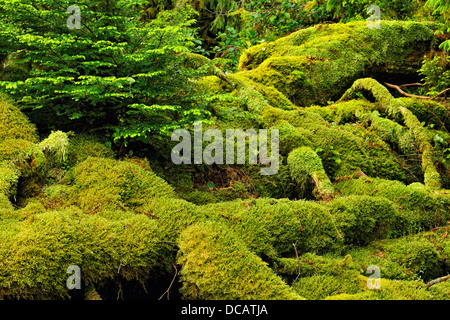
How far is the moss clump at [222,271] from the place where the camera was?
2.93 m

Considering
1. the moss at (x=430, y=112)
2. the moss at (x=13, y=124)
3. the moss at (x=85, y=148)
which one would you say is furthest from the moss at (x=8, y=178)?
the moss at (x=430, y=112)

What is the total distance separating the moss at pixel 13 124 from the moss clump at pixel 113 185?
794mm

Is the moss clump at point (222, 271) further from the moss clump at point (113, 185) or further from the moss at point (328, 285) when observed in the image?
the moss clump at point (113, 185)

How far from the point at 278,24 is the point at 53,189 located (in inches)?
423

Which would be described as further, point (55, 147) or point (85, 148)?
point (85, 148)

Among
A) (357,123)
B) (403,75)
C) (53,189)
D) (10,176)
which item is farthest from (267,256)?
(403,75)

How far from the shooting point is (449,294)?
329 cm

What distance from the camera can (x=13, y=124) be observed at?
14.6 feet

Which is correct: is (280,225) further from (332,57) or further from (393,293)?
(332,57)

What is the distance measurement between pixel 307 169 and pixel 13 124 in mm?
4011

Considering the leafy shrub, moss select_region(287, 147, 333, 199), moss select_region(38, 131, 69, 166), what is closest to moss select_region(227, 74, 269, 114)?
moss select_region(287, 147, 333, 199)

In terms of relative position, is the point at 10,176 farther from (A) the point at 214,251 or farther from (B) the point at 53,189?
(A) the point at 214,251

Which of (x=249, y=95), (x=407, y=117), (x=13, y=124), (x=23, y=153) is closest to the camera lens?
(x=23, y=153)

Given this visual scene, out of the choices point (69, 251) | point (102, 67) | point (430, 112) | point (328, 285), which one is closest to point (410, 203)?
point (328, 285)
